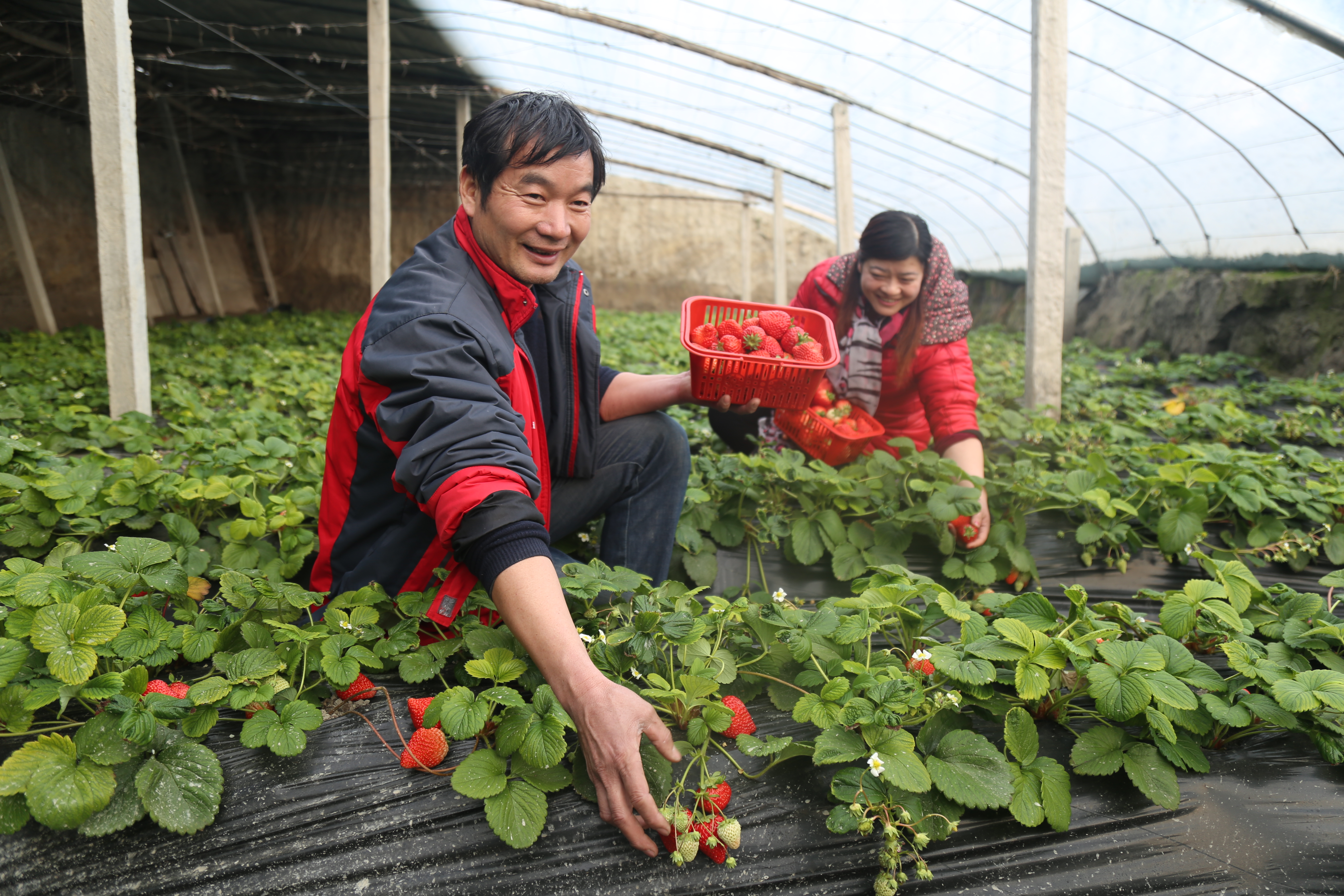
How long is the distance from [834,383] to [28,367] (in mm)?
5119

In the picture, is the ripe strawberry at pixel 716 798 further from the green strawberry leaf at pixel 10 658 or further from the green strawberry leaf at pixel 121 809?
the green strawberry leaf at pixel 10 658

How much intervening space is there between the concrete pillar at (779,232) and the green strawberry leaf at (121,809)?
440 inches

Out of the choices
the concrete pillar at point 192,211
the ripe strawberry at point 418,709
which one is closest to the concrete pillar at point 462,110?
the concrete pillar at point 192,211

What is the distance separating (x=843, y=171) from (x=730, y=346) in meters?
6.51

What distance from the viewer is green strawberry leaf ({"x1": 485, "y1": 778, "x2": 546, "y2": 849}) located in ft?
4.26

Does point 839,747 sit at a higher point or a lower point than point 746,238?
lower

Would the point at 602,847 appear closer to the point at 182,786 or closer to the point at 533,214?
the point at 182,786

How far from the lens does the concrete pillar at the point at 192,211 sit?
11.2m

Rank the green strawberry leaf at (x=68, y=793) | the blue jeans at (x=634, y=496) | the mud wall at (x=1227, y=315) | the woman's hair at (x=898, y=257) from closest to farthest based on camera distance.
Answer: the green strawberry leaf at (x=68, y=793) < the blue jeans at (x=634, y=496) < the woman's hair at (x=898, y=257) < the mud wall at (x=1227, y=315)

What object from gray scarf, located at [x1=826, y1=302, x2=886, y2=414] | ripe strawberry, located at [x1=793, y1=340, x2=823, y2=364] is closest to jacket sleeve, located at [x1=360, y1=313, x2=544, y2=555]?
ripe strawberry, located at [x1=793, y1=340, x2=823, y2=364]

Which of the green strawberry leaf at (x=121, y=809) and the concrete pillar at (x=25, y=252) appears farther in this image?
the concrete pillar at (x=25, y=252)

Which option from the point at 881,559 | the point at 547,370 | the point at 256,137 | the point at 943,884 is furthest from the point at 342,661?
the point at 256,137

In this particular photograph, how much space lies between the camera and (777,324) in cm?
253

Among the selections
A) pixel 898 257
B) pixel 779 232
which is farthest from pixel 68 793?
pixel 779 232
